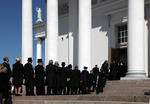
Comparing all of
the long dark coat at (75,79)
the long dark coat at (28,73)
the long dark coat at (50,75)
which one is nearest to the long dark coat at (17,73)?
the long dark coat at (28,73)

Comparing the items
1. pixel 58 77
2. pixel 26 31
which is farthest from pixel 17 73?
pixel 26 31

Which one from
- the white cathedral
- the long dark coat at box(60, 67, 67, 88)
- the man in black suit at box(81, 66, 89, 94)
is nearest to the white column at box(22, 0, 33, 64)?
the white cathedral

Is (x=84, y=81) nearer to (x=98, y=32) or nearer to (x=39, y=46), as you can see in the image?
(x=98, y=32)

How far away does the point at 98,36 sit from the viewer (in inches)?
1081

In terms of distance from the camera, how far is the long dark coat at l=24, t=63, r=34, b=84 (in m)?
15.5

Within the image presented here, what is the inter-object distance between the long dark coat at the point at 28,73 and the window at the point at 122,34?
37.7 ft

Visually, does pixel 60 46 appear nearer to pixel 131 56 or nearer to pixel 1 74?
pixel 131 56

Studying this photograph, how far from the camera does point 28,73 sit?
15.6 m

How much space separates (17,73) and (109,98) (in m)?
4.74

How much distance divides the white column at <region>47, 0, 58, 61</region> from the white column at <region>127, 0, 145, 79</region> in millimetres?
6610

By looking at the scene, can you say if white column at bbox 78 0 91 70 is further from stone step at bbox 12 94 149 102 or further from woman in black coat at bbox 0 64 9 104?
woman in black coat at bbox 0 64 9 104

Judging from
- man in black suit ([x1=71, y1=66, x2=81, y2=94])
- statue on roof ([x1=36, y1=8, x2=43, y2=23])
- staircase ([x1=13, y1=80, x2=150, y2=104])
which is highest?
statue on roof ([x1=36, y1=8, x2=43, y2=23])

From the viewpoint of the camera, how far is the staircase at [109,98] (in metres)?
12.2

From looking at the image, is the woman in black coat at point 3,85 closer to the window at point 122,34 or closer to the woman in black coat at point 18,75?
the woman in black coat at point 18,75
